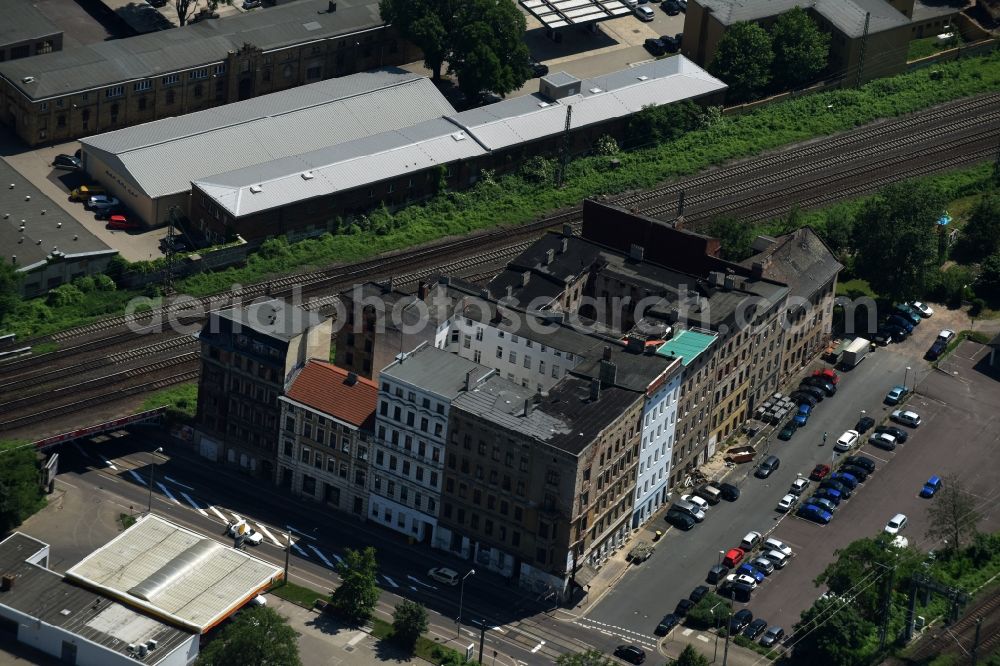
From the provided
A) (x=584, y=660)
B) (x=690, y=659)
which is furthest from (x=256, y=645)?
(x=690, y=659)

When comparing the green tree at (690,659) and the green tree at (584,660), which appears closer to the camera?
the green tree at (584,660)

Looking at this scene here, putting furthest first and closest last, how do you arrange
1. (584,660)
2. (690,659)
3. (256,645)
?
(690,659) → (584,660) → (256,645)

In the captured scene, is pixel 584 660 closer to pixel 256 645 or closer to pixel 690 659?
pixel 690 659

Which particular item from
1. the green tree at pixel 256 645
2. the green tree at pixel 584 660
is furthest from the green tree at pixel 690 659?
the green tree at pixel 256 645

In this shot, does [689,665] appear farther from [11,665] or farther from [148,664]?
[11,665]

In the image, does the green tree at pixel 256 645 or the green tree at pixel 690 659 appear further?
the green tree at pixel 690 659

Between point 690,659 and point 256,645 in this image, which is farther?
point 690,659

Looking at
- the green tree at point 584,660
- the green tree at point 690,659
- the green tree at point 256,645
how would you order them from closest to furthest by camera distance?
the green tree at point 256,645
the green tree at point 584,660
the green tree at point 690,659

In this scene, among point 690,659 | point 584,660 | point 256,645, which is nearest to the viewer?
point 256,645

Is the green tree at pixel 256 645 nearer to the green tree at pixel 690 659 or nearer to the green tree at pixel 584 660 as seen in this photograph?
the green tree at pixel 584 660

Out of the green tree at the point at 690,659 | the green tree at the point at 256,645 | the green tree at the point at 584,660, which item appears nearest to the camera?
the green tree at the point at 256,645
